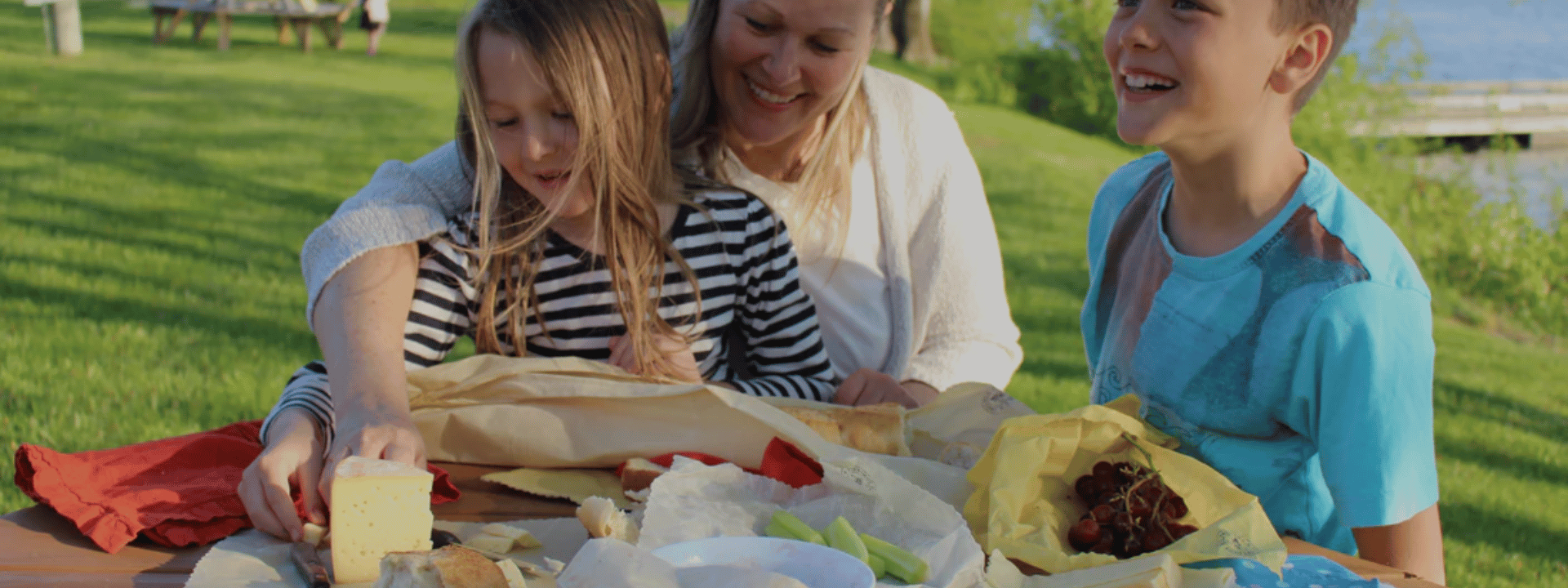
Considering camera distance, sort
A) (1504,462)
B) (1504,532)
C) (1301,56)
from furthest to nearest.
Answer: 1. (1504,462)
2. (1504,532)
3. (1301,56)

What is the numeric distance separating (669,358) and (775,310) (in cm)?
24

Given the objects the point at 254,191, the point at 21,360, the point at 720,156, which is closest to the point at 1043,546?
the point at 720,156

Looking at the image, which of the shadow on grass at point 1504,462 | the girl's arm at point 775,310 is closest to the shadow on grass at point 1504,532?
the shadow on grass at point 1504,462

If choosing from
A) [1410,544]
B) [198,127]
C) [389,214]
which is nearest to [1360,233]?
[1410,544]

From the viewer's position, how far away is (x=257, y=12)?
14836 mm

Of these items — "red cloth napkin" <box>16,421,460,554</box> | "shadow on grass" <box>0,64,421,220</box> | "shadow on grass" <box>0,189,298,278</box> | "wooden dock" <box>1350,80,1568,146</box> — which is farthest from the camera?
"wooden dock" <box>1350,80,1568,146</box>

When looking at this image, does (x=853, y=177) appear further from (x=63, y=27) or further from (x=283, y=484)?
(x=63, y=27)

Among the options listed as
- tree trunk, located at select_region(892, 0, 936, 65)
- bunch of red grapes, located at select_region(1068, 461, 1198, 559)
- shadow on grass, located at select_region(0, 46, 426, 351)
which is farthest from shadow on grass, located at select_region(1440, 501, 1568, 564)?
tree trunk, located at select_region(892, 0, 936, 65)

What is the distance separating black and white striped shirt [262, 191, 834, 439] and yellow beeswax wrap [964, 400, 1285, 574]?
64 cm

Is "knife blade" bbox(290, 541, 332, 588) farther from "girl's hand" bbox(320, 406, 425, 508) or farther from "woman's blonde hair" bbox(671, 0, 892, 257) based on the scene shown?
"woman's blonde hair" bbox(671, 0, 892, 257)

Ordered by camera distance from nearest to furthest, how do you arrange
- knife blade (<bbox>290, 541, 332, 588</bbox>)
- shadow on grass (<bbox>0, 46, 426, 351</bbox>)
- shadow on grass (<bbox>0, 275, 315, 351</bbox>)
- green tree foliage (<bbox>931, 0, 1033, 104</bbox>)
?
knife blade (<bbox>290, 541, 332, 588</bbox>) < shadow on grass (<bbox>0, 275, 315, 351</bbox>) < shadow on grass (<bbox>0, 46, 426, 351</bbox>) < green tree foliage (<bbox>931, 0, 1033, 104</bbox>)

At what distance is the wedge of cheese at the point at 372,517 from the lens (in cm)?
146

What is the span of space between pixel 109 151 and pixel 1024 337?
5.75 meters

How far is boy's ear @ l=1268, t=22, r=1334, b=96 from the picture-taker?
67.8 inches
